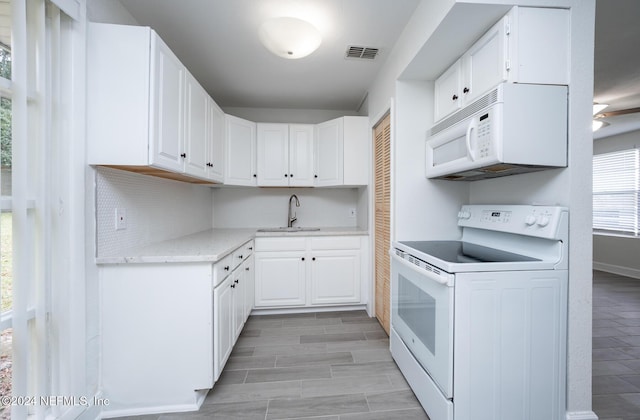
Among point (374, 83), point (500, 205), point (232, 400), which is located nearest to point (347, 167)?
point (374, 83)

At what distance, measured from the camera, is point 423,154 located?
6.26 feet

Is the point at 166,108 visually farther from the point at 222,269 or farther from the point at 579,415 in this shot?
the point at 579,415

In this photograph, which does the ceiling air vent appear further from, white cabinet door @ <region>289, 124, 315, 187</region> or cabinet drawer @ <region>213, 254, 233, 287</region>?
cabinet drawer @ <region>213, 254, 233, 287</region>

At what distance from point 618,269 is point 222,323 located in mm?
6214

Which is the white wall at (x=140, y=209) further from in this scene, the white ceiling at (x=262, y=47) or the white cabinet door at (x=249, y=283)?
the white ceiling at (x=262, y=47)

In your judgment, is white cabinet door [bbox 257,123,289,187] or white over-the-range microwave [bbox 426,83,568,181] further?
white cabinet door [bbox 257,123,289,187]

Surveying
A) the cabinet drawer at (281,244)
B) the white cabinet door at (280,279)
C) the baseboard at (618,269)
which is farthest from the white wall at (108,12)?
the baseboard at (618,269)

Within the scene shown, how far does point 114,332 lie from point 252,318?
54.0 inches

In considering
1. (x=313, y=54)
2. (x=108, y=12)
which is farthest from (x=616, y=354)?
(x=108, y=12)

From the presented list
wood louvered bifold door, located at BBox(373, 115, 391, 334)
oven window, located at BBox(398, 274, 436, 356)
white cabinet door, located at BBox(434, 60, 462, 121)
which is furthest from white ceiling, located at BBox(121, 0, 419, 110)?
oven window, located at BBox(398, 274, 436, 356)

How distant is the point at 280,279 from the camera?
2.66m

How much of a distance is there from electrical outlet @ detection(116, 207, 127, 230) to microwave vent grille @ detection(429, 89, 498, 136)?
6.87 feet

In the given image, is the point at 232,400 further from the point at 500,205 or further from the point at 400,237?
the point at 500,205

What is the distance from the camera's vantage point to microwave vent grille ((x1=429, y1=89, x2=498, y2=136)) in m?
1.26
